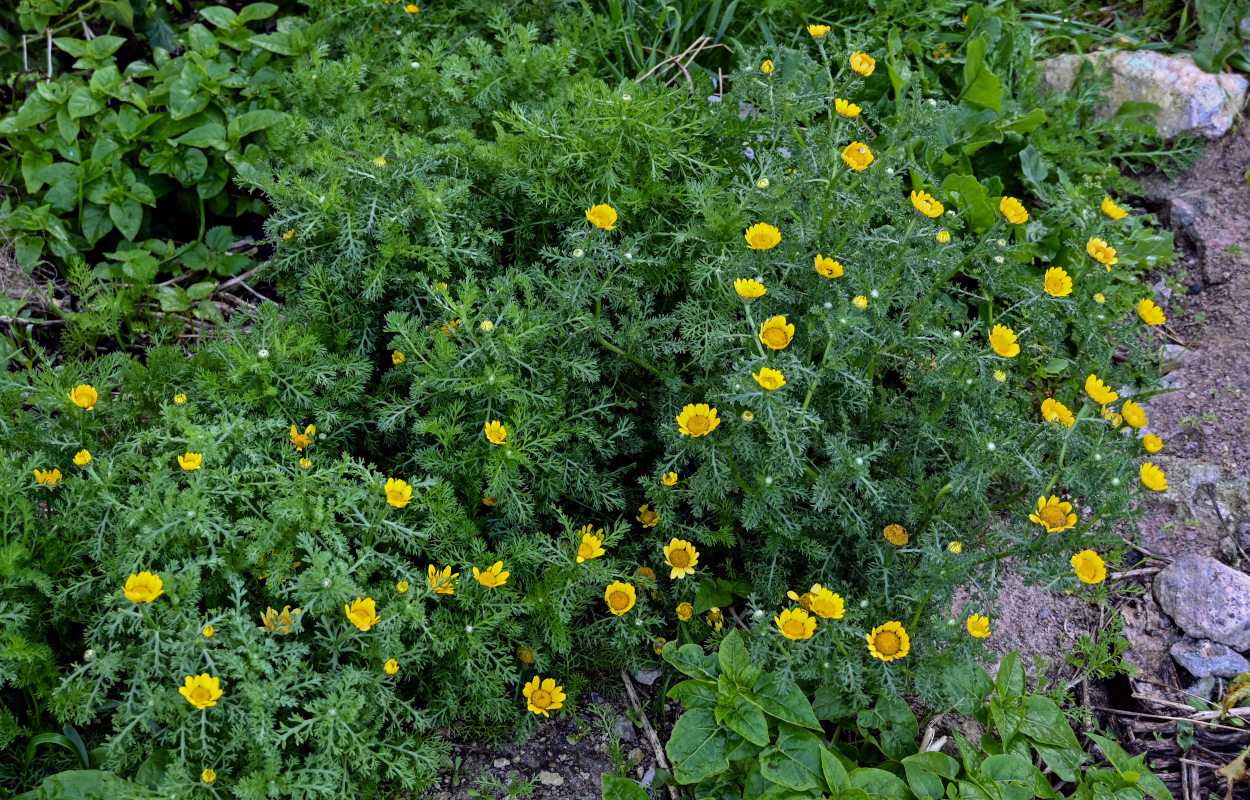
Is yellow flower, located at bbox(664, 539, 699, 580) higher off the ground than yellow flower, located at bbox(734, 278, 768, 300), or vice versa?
yellow flower, located at bbox(734, 278, 768, 300)

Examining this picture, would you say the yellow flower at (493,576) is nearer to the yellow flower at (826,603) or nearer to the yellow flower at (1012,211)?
the yellow flower at (826,603)

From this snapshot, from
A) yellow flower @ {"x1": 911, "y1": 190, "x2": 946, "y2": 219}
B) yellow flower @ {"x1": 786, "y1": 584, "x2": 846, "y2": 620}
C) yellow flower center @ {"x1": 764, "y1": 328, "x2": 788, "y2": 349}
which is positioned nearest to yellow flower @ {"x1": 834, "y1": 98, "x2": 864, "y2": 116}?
yellow flower @ {"x1": 911, "y1": 190, "x2": 946, "y2": 219}

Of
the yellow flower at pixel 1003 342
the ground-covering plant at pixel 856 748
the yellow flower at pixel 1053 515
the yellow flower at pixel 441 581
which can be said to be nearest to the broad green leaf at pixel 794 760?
the ground-covering plant at pixel 856 748

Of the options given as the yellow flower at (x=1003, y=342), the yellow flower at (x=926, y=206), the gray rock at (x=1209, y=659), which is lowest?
the gray rock at (x=1209, y=659)

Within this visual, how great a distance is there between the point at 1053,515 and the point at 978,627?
33cm

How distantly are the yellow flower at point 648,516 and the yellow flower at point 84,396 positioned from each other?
4.93 ft

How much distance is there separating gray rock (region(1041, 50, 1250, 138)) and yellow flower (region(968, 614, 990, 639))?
276cm

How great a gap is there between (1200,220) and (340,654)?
361cm

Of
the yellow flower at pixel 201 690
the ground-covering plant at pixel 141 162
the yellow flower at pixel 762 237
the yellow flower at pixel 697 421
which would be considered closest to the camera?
the yellow flower at pixel 201 690

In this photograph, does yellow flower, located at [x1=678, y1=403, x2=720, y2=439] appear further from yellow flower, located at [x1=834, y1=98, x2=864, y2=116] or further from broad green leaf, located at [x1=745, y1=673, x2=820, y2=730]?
yellow flower, located at [x1=834, y1=98, x2=864, y2=116]

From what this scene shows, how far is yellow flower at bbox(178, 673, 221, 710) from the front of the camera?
1.89 m

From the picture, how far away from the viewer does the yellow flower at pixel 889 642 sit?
2.16m

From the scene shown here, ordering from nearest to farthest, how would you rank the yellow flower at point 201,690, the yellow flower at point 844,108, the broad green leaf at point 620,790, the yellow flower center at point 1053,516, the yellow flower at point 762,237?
the yellow flower at point 201,690
the yellow flower center at point 1053,516
the broad green leaf at point 620,790
the yellow flower at point 762,237
the yellow flower at point 844,108

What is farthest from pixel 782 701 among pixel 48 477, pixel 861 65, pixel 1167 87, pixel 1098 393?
pixel 1167 87
